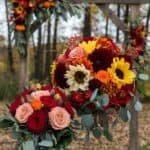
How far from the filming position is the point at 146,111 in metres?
9.59

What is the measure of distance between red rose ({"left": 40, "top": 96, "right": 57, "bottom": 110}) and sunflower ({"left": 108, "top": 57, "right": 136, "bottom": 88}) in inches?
10.7

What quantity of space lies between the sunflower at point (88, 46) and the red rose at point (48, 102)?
0.30 metres

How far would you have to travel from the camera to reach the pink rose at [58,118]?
193 centimetres

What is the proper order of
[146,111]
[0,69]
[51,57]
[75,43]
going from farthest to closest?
[51,57] → [0,69] → [146,111] → [75,43]

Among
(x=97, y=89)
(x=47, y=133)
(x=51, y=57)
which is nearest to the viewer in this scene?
(x=47, y=133)

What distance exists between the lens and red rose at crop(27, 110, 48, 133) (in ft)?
6.26

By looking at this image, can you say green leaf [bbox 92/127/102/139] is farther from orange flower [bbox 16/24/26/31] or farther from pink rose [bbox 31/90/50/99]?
orange flower [bbox 16/24/26/31]

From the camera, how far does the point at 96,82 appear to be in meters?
2.07

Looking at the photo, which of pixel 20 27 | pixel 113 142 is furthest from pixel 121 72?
pixel 113 142

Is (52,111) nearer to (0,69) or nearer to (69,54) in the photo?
(69,54)

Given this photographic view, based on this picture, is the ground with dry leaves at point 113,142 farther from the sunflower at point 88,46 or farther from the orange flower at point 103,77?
the orange flower at point 103,77

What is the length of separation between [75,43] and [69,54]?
0.12 metres

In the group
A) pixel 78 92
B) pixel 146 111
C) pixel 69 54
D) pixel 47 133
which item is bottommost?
pixel 146 111

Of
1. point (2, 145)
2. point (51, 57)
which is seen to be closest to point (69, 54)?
point (2, 145)
